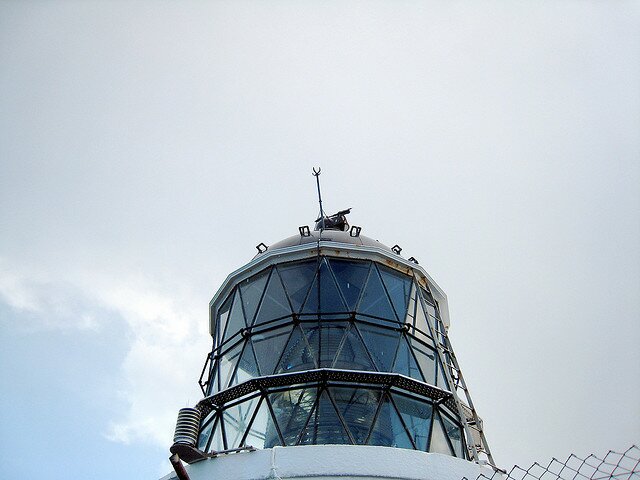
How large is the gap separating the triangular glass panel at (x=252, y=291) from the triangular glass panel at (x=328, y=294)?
3.29 feet

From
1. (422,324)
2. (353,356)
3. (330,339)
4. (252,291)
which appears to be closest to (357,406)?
(353,356)

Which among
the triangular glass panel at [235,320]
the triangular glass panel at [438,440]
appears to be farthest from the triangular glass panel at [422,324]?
the triangular glass panel at [235,320]

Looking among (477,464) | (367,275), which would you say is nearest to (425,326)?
(367,275)

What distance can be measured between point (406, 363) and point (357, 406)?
124cm

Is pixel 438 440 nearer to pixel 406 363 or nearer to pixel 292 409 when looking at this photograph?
pixel 406 363

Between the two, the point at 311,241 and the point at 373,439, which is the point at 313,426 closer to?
the point at 373,439

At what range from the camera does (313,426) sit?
9602 mm

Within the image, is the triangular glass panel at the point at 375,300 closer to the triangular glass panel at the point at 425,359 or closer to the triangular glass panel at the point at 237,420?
the triangular glass panel at the point at 425,359

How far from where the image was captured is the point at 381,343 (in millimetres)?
10781

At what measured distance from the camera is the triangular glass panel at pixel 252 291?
38.2ft

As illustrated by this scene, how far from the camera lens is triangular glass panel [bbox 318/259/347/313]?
11039mm

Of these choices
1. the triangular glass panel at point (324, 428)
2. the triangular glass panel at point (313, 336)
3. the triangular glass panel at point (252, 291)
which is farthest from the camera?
the triangular glass panel at point (252, 291)

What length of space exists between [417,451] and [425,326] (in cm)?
301

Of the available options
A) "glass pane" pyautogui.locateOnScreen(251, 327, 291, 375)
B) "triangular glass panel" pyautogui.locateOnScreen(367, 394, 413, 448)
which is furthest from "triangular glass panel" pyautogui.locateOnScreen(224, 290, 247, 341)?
"triangular glass panel" pyautogui.locateOnScreen(367, 394, 413, 448)
